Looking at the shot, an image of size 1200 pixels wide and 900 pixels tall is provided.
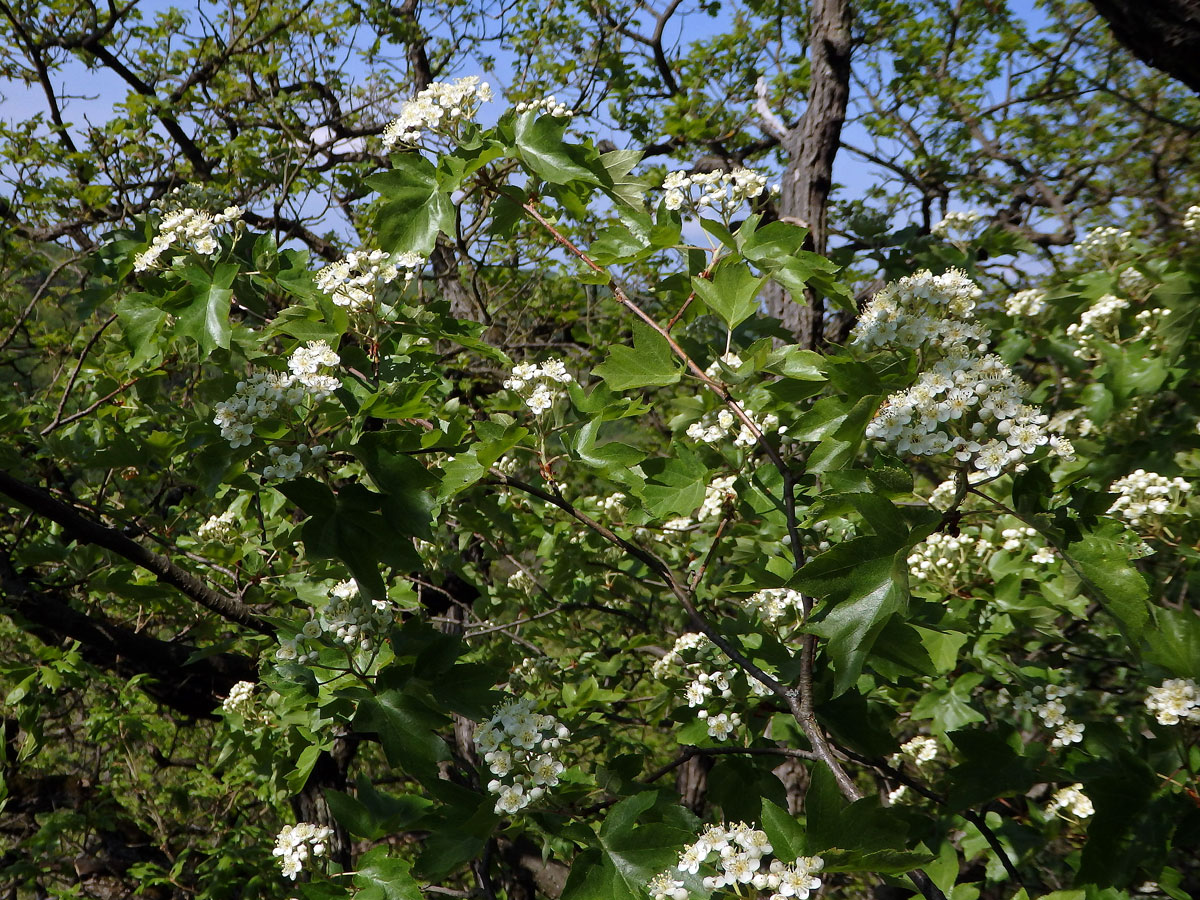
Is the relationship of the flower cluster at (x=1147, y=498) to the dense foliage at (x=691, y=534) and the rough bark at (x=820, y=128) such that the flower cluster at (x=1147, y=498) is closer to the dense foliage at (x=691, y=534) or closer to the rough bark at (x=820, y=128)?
the dense foliage at (x=691, y=534)

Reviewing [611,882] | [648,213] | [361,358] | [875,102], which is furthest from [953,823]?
[875,102]

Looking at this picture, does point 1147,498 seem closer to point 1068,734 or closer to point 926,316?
point 1068,734

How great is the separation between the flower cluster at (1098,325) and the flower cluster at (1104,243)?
245 mm

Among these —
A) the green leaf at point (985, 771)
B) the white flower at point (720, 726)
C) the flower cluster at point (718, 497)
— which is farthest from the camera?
the flower cluster at point (718, 497)

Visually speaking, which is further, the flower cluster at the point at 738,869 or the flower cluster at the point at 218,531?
the flower cluster at the point at 218,531

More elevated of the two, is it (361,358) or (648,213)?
(648,213)

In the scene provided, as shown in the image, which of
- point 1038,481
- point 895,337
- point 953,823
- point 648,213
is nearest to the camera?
point 1038,481

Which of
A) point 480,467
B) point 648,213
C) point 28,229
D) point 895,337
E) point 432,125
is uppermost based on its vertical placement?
point 28,229

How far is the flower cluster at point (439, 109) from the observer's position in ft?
5.66

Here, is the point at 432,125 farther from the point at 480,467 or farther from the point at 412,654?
the point at 412,654

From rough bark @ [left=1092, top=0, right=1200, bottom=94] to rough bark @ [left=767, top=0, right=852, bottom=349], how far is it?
1173 millimetres

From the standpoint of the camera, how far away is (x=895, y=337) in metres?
1.36

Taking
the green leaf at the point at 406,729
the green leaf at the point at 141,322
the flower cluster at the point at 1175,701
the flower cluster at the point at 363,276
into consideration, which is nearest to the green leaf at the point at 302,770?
the green leaf at the point at 406,729

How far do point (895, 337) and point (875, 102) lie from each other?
5.87 m
